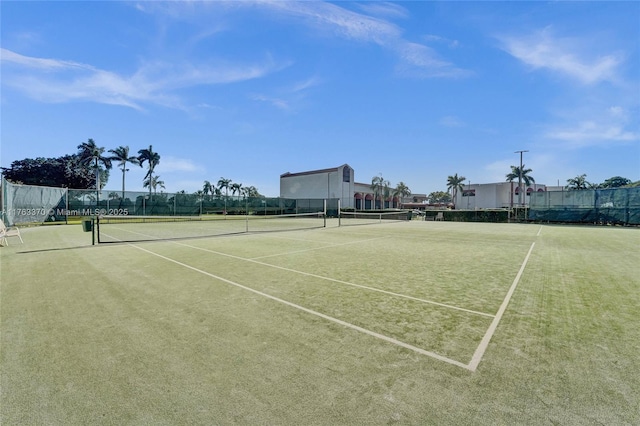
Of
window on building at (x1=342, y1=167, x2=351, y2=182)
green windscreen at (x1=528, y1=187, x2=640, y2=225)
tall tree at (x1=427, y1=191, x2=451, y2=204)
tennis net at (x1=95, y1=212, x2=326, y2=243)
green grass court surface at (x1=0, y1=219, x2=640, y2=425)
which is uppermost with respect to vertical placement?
window on building at (x1=342, y1=167, x2=351, y2=182)

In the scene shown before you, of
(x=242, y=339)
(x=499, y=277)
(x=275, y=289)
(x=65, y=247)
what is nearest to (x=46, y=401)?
(x=242, y=339)

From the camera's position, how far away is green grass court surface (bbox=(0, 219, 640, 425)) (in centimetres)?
224

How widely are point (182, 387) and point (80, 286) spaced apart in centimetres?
466

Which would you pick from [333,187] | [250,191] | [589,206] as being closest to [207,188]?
[250,191]

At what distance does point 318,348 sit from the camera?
10.4 feet

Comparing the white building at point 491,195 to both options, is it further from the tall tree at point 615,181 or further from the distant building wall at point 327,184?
the distant building wall at point 327,184

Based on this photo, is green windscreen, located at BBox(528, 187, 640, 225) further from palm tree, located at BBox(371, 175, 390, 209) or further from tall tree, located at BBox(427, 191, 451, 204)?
tall tree, located at BBox(427, 191, 451, 204)

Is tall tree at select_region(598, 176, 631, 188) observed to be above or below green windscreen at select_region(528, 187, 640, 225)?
above

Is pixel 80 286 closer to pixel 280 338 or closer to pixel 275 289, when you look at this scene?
pixel 275 289

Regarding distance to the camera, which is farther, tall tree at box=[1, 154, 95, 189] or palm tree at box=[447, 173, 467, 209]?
palm tree at box=[447, 173, 467, 209]

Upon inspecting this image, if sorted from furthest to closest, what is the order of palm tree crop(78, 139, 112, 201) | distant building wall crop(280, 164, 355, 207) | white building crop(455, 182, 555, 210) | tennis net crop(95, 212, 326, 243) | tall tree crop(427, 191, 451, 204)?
1. tall tree crop(427, 191, 451, 204)
2. white building crop(455, 182, 555, 210)
3. distant building wall crop(280, 164, 355, 207)
4. palm tree crop(78, 139, 112, 201)
5. tennis net crop(95, 212, 326, 243)

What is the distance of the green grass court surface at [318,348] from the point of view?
2236 millimetres

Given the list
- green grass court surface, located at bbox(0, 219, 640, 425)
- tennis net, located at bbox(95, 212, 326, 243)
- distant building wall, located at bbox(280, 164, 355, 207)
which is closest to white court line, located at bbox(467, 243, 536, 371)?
green grass court surface, located at bbox(0, 219, 640, 425)

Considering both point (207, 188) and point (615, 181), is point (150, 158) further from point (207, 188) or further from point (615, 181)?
point (615, 181)
